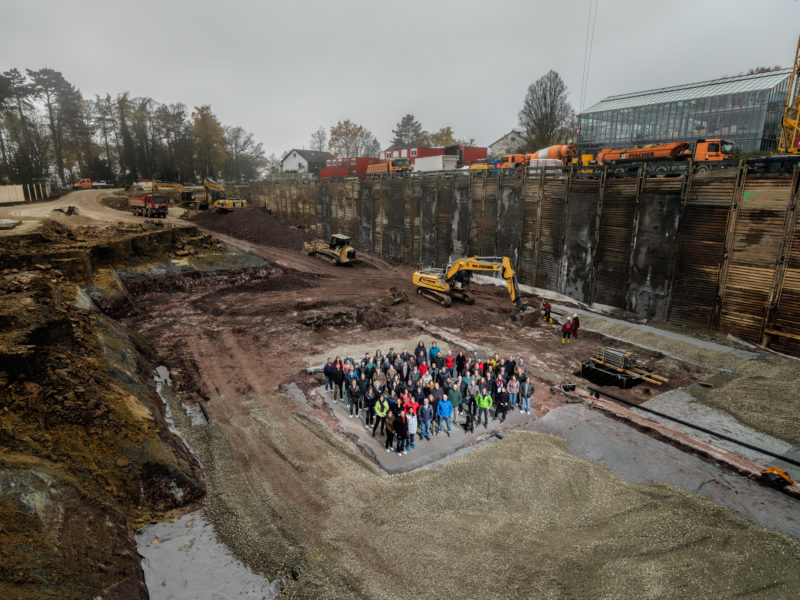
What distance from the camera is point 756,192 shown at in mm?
18219

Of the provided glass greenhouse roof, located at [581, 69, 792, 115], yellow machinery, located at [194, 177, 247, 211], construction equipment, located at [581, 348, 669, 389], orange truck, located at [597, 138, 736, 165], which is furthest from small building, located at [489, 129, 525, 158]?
construction equipment, located at [581, 348, 669, 389]

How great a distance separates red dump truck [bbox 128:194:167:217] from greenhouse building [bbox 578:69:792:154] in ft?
154

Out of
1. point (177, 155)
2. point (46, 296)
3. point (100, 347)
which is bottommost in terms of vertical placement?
point (100, 347)

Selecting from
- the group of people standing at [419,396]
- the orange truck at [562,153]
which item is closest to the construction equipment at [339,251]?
the orange truck at [562,153]

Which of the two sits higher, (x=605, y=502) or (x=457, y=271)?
(x=457, y=271)

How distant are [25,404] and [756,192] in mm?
25511

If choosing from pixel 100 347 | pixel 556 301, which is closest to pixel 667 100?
pixel 556 301

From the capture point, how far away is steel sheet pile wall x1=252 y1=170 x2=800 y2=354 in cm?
1806

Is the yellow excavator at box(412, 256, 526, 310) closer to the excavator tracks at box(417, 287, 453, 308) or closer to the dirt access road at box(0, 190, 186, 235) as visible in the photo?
the excavator tracks at box(417, 287, 453, 308)

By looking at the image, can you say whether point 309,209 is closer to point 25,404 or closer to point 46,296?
point 46,296

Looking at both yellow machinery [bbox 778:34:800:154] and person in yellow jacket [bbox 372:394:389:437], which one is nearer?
person in yellow jacket [bbox 372:394:389:437]

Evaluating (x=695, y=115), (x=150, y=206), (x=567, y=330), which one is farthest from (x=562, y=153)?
(x=150, y=206)

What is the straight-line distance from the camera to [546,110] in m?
55.5

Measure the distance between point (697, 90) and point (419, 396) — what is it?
44914mm
